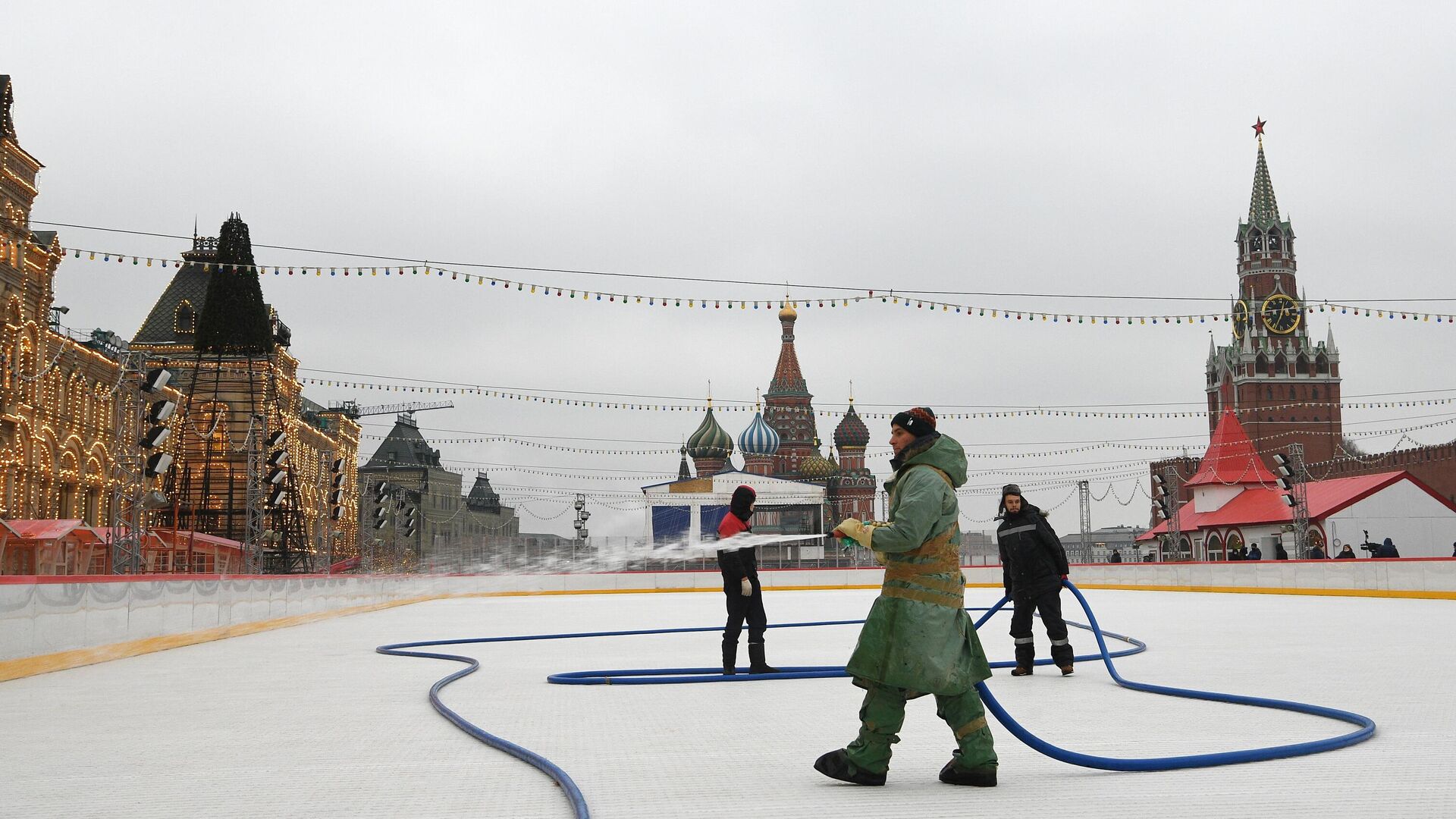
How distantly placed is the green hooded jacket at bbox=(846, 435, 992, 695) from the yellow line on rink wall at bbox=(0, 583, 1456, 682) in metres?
9.85

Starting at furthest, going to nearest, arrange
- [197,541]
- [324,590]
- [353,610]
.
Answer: [197,541]
[353,610]
[324,590]

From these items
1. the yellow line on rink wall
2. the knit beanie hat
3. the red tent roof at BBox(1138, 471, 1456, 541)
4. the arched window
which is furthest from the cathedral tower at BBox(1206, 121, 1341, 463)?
the knit beanie hat

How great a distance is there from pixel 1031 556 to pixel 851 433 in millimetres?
120025

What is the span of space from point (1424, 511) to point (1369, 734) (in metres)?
67.2

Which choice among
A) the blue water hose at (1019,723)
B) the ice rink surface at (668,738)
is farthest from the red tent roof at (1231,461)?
the blue water hose at (1019,723)

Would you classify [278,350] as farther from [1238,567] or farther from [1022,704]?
[1022,704]

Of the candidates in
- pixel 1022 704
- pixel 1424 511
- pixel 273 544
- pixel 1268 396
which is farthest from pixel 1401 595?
pixel 1268 396

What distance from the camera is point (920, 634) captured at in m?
6.16

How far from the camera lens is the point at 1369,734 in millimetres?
7203

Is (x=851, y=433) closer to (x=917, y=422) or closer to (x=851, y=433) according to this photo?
(x=851, y=433)

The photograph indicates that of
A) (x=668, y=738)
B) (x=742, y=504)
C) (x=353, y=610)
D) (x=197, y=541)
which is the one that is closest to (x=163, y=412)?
(x=353, y=610)

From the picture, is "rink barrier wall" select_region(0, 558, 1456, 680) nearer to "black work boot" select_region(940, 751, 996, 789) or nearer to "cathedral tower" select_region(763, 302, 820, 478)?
"black work boot" select_region(940, 751, 996, 789)

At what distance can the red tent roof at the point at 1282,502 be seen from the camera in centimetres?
6512

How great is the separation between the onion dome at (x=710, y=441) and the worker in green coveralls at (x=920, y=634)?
11450cm
